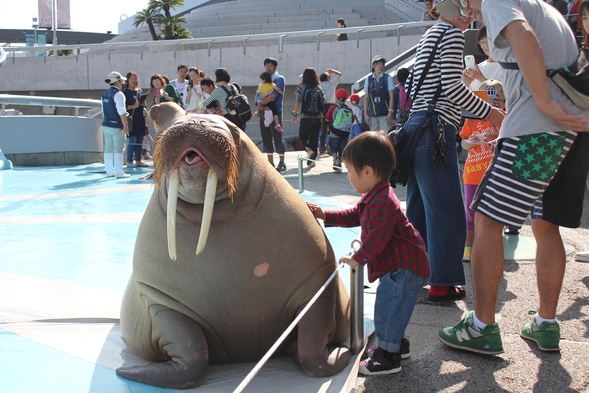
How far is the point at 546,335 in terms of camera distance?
2.90m

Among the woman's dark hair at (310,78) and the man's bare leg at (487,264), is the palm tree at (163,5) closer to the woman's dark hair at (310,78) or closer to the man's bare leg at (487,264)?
the woman's dark hair at (310,78)

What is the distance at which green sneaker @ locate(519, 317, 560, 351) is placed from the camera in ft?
9.45

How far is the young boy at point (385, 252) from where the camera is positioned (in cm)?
271

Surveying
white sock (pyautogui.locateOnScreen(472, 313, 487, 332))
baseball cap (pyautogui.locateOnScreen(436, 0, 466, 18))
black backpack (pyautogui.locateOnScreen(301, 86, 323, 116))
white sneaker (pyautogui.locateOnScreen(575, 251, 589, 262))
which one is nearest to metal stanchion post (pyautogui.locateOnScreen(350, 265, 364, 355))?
white sock (pyautogui.locateOnScreen(472, 313, 487, 332))

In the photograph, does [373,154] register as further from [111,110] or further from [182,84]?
[182,84]

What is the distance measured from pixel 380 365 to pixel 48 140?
11.6m

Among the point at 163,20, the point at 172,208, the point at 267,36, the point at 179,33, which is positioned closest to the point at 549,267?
the point at 172,208

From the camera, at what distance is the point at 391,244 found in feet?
9.25

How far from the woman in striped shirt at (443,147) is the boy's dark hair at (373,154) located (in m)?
0.80

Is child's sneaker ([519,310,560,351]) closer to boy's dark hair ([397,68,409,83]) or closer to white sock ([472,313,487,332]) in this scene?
white sock ([472,313,487,332])

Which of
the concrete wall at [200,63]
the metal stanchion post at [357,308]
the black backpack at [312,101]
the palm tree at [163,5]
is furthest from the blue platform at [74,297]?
the palm tree at [163,5]

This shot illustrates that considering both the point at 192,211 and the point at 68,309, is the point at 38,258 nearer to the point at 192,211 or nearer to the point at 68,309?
the point at 68,309

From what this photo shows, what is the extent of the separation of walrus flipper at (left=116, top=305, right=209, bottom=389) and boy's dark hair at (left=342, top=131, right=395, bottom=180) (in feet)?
3.29

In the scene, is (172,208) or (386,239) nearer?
(172,208)
